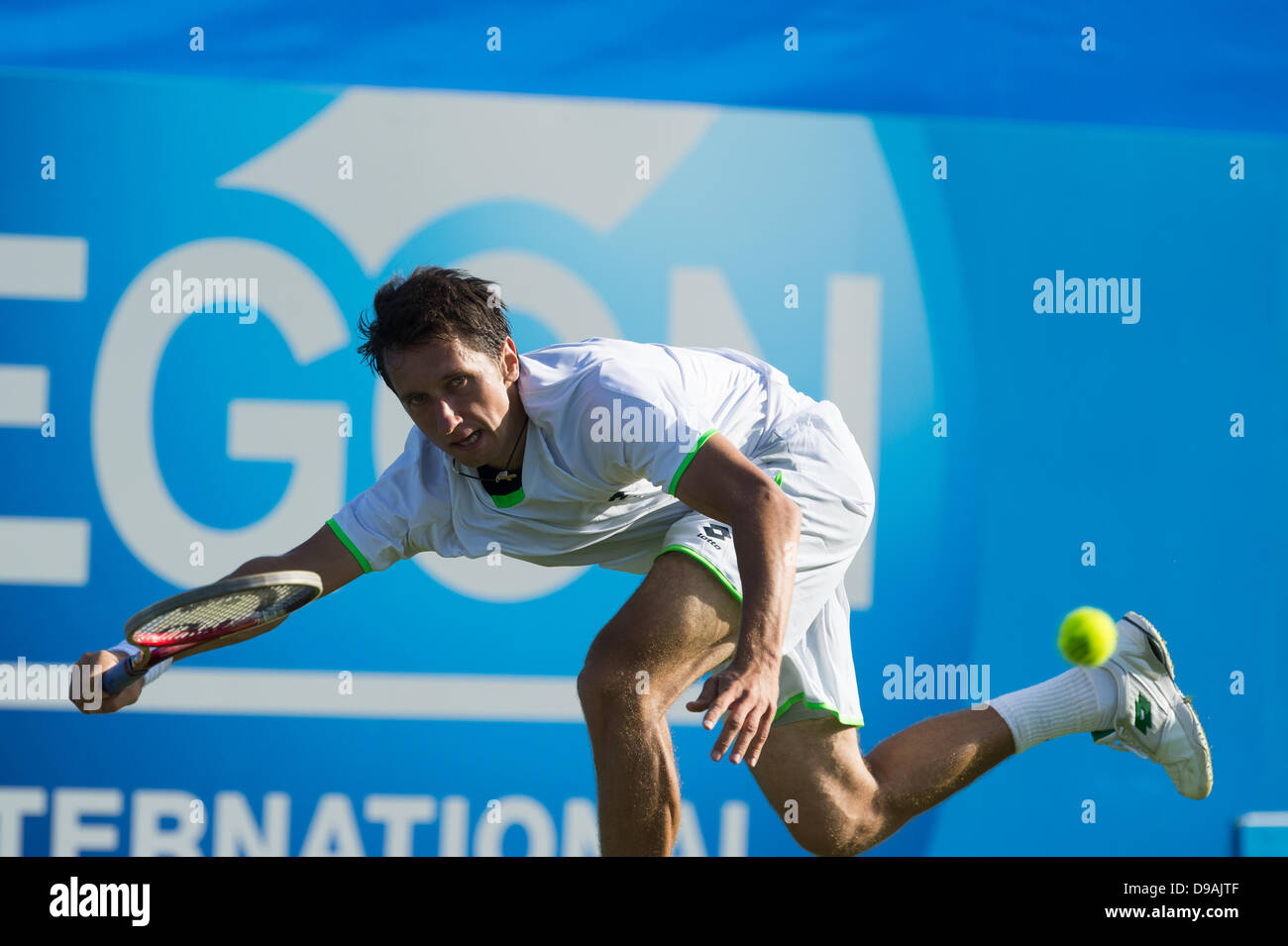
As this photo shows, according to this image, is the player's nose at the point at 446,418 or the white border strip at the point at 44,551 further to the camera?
the white border strip at the point at 44,551

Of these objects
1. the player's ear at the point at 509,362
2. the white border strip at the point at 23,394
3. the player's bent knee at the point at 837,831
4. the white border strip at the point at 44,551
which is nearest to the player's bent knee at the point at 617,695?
the player's ear at the point at 509,362

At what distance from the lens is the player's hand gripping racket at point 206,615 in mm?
2660

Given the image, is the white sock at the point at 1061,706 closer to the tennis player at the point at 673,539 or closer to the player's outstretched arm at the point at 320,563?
the tennis player at the point at 673,539

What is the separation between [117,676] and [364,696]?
1.54 m

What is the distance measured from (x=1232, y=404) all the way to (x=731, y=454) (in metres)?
2.87

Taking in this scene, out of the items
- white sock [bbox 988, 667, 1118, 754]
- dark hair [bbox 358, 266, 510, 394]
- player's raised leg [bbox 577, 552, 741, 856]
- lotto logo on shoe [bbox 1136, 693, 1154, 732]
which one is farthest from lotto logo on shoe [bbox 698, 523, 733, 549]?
lotto logo on shoe [bbox 1136, 693, 1154, 732]

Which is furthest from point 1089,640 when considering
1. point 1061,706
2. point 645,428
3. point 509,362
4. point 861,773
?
point 509,362

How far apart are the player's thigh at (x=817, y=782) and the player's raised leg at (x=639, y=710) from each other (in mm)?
672

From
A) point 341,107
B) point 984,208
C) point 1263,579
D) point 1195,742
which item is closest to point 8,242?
point 341,107

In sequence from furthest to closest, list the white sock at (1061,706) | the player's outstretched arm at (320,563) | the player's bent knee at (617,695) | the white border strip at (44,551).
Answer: the white border strip at (44,551) → the white sock at (1061,706) → the player's outstretched arm at (320,563) → the player's bent knee at (617,695)

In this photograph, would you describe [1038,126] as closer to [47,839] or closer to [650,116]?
[650,116]

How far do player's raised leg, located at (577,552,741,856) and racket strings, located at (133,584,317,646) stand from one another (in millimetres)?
642

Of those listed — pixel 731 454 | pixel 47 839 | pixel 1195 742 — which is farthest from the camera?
pixel 47 839

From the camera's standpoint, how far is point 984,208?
16.1ft
